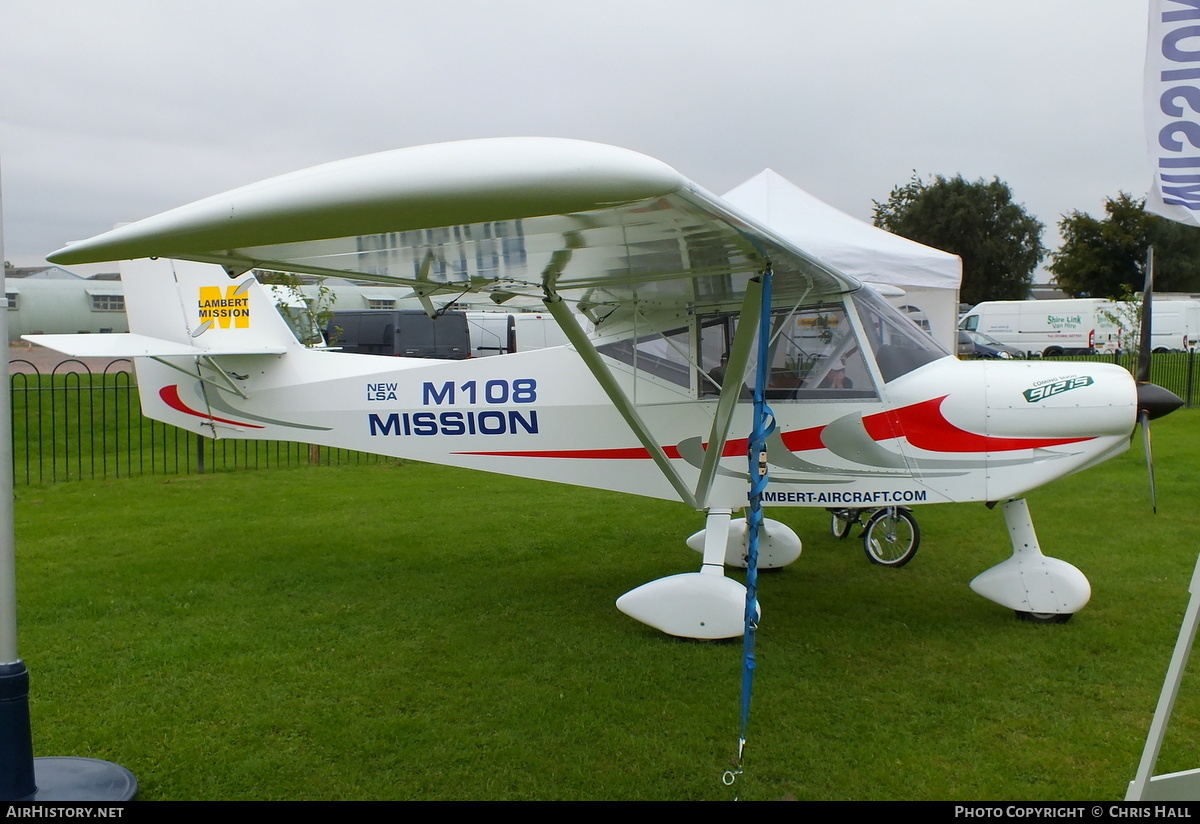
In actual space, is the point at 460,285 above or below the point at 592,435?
above

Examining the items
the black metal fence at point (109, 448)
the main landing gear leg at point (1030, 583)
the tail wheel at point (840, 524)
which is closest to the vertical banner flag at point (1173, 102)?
the main landing gear leg at point (1030, 583)

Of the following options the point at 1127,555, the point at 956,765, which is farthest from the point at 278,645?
the point at 1127,555

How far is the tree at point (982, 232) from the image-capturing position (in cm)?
4809

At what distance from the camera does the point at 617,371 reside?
593 centimetres

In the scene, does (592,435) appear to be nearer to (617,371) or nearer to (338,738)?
(617,371)

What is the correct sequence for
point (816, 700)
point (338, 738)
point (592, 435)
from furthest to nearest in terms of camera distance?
point (592, 435), point (816, 700), point (338, 738)

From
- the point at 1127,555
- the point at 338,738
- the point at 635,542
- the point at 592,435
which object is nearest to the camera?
the point at 338,738

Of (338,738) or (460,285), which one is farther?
(460,285)

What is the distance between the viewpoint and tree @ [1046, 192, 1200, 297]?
42.3m

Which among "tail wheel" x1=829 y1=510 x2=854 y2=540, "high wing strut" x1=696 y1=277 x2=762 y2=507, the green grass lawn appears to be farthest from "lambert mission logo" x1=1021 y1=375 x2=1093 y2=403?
"tail wheel" x1=829 y1=510 x2=854 y2=540

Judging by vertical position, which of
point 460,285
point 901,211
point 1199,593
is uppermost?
point 901,211

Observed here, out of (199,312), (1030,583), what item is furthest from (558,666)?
(199,312)

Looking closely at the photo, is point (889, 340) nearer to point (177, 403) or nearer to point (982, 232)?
point (177, 403)

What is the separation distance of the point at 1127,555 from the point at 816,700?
427 centimetres
